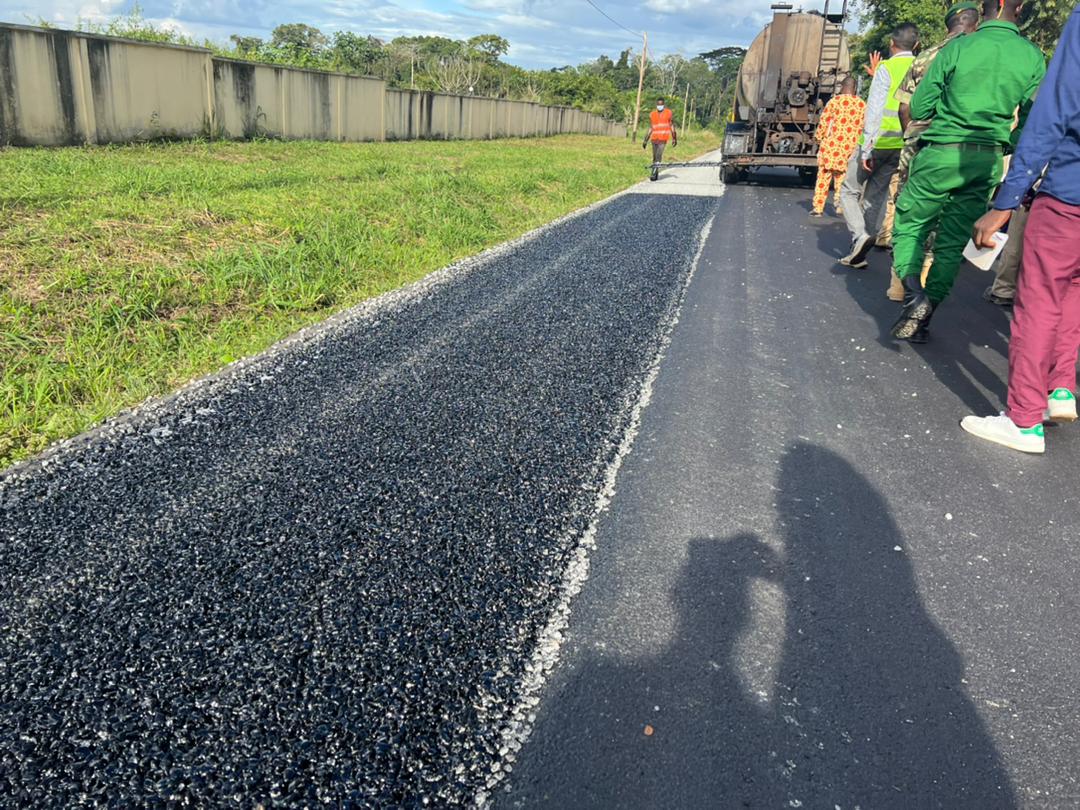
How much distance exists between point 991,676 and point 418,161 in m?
14.8

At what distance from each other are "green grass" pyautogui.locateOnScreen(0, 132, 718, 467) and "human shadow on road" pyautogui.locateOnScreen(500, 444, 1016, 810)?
2790 mm

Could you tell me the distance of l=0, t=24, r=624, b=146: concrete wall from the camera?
37.3ft

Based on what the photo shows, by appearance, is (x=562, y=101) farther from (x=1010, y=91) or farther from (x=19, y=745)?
(x=19, y=745)

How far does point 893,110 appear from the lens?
7.18 m

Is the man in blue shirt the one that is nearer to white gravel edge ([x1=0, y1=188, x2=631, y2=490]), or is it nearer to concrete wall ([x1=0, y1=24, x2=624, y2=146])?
white gravel edge ([x1=0, y1=188, x2=631, y2=490])

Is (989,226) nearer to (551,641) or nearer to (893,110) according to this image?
(551,641)

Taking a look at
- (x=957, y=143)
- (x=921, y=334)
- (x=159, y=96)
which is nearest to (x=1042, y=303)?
(x=921, y=334)

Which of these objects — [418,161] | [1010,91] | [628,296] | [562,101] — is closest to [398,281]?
[628,296]

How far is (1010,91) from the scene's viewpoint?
4414 millimetres

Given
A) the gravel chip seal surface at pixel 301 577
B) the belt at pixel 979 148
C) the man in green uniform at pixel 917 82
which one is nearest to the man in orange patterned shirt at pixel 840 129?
the man in green uniform at pixel 917 82

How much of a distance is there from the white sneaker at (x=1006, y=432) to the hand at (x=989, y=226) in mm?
875

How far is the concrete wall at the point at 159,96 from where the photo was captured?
11367 mm

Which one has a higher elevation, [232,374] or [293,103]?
[293,103]

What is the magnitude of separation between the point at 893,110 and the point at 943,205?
121 inches
